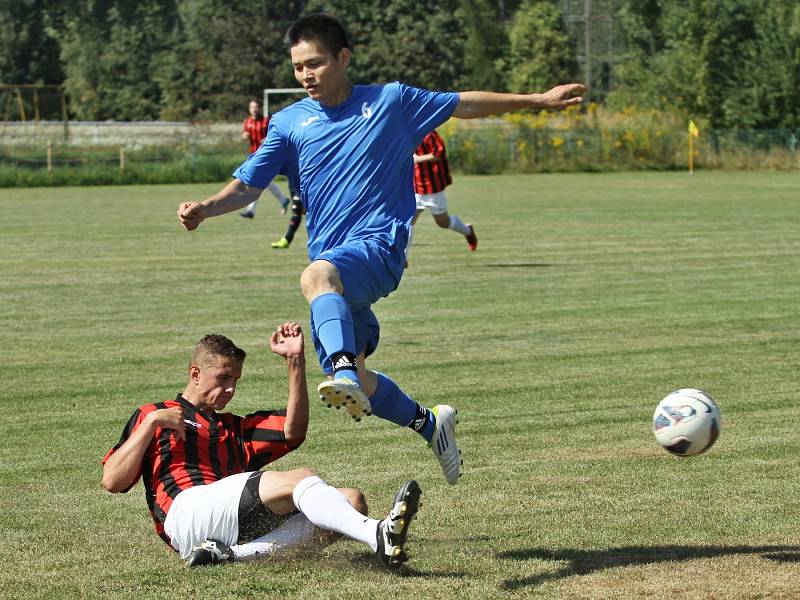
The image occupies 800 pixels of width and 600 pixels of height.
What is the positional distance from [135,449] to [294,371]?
0.70 metres

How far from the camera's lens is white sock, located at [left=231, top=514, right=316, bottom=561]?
5.42m

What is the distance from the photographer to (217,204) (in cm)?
640

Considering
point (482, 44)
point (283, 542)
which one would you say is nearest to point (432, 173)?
point (283, 542)

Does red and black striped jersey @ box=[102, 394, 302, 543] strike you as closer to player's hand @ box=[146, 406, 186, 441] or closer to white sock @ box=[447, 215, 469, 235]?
player's hand @ box=[146, 406, 186, 441]

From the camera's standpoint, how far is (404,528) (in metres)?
4.91

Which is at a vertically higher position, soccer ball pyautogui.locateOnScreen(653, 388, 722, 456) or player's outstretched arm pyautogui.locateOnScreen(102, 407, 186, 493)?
player's outstretched arm pyautogui.locateOnScreen(102, 407, 186, 493)

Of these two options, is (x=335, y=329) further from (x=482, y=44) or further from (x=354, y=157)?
(x=482, y=44)

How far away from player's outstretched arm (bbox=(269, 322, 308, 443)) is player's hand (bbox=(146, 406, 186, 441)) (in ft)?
1.49

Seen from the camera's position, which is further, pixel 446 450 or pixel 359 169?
pixel 446 450

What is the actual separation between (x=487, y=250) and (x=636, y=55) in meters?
61.9

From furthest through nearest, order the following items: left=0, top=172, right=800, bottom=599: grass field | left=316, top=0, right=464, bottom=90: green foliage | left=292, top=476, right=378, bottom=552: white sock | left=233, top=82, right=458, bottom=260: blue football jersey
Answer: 1. left=316, top=0, right=464, bottom=90: green foliage
2. left=233, top=82, right=458, bottom=260: blue football jersey
3. left=0, top=172, right=800, bottom=599: grass field
4. left=292, top=476, right=378, bottom=552: white sock

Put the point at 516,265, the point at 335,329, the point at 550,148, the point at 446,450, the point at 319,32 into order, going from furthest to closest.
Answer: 1. the point at 550,148
2. the point at 516,265
3. the point at 446,450
4. the point at 319,32
5. the point at 335,329

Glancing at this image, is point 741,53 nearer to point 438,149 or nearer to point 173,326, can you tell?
point 438,149

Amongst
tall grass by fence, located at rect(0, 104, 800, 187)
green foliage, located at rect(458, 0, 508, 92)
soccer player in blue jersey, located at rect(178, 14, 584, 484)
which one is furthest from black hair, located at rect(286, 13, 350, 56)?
green foliage, located at rect(458, 0, 508, 92)
